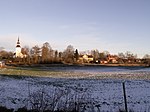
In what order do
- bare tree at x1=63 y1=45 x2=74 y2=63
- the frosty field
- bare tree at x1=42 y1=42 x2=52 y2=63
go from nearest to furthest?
1. the frosty field
2. bare tree at x1=42 y1=42 x2=52 y2=63
3. bare tree at x1=63 y1=45 x2=74 y2=63

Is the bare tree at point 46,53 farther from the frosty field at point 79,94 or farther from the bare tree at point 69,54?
the frosty field at point 79,94

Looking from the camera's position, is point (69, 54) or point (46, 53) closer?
point (46, 53)

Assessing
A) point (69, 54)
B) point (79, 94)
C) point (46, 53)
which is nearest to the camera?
point (79, 94)

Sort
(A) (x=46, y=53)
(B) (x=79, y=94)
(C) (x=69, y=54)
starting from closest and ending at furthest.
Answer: (B) (x=79, y=94) < (A) (x=46, y=53) < (C) (x=69, y=54)

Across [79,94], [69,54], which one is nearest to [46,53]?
[69,54]

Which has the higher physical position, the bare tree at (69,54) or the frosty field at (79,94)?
the bare tree at (69,54)

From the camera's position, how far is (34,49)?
169m

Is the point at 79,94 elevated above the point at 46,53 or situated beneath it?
situated beneath

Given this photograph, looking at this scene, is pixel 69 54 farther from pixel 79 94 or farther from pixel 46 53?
pixel 79 94

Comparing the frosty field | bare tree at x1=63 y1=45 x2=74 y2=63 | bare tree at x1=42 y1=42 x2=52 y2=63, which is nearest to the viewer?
the frosty field

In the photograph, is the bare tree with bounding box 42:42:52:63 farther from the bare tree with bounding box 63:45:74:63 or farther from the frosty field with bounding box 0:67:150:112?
the frosty field with bounding box 0:67:150:112

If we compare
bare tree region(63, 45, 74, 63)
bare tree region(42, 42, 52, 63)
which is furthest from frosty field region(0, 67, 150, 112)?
bare tree region(63, 45, 74, 63)

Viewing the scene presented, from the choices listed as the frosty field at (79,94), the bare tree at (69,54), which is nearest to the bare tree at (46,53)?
the bare tree at (69,54)

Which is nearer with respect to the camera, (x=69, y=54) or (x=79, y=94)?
(x=79, y=94)
